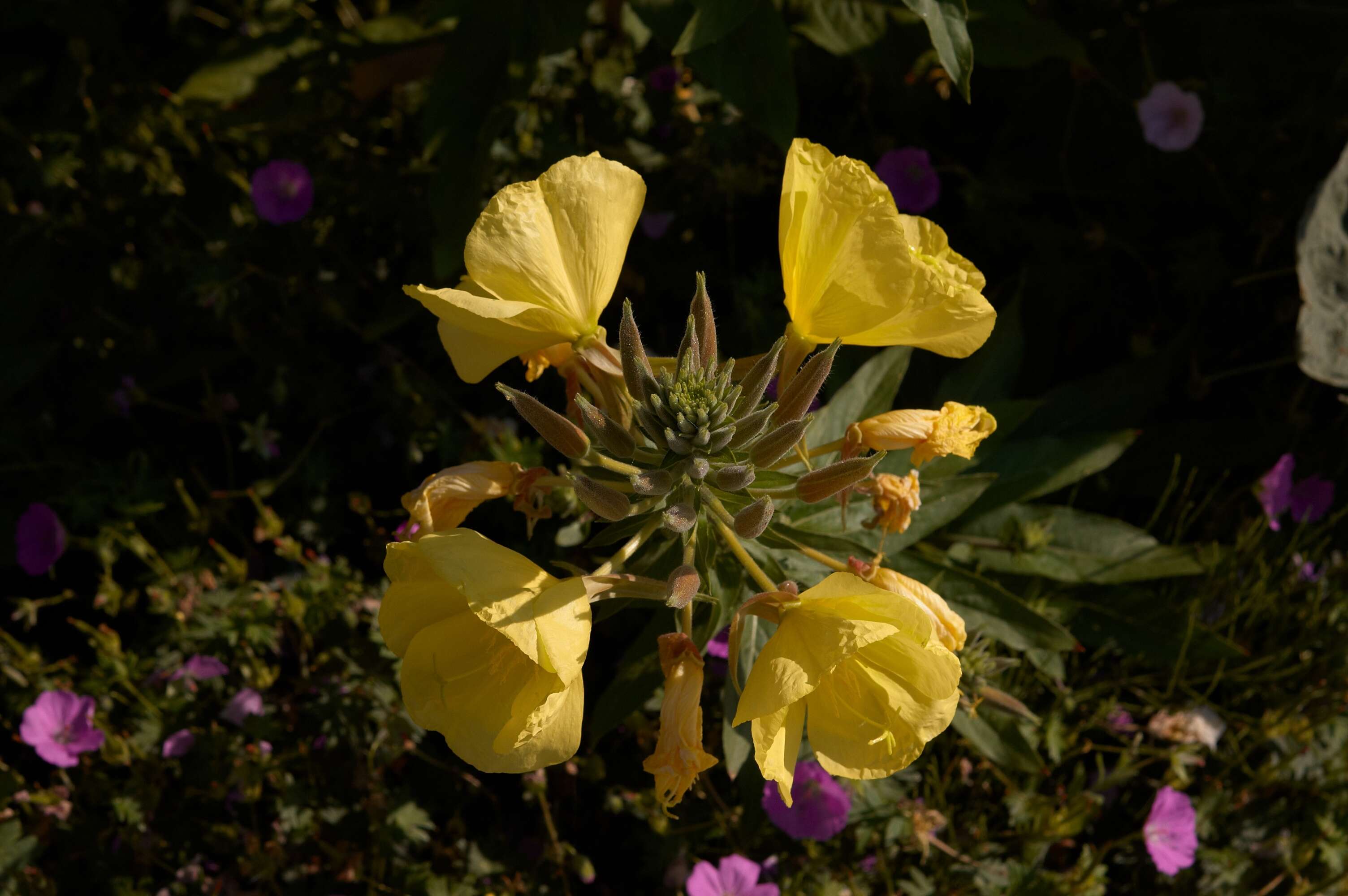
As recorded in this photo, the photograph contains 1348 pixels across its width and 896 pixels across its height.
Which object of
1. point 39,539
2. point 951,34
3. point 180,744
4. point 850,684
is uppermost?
point 951,34

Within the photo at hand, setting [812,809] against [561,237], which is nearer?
[561,237]

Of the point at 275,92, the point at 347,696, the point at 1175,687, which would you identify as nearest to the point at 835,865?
the point at 1175,687

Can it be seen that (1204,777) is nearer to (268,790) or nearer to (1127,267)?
(1127,267)

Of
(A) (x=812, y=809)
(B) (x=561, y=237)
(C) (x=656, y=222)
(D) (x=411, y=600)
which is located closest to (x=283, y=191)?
(C) (x=656, y=222)

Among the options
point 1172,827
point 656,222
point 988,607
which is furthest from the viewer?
point 656,222

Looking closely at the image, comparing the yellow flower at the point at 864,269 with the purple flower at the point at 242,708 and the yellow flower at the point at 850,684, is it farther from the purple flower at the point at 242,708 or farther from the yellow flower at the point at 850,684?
the purple flower at the point at 242,708

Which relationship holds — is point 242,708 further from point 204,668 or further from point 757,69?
point 757,69

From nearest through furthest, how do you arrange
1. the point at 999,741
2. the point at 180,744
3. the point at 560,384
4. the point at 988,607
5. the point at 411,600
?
the point at 411,600 → the point at 988,607 → the point at 999,741 → the point at 180,744 → the point at 560,384

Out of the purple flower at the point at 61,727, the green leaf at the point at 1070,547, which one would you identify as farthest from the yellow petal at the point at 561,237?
the purple flower at the point at 61,727
